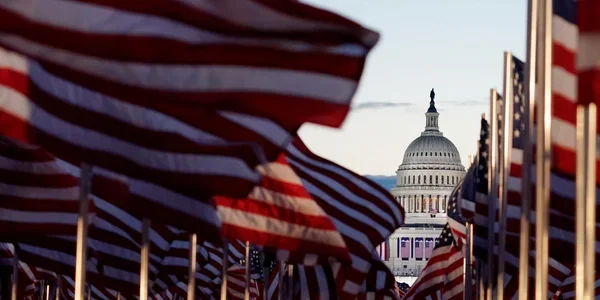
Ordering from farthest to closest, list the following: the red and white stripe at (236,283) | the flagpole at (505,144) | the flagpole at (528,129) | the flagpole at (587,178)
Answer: the red and white stripe at (236,283)
the flagpole at (505,144)
the flagpole at (528,129)
the flagpole at (587,178)

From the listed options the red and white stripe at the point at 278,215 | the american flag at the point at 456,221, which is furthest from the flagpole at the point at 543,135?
the american flag at the point at 456,221

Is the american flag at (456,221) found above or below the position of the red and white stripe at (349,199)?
above

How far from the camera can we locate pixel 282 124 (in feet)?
54.0

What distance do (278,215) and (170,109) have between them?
574 cm

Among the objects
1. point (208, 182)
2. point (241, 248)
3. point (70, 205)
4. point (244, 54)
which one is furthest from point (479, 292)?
point (244, 54)

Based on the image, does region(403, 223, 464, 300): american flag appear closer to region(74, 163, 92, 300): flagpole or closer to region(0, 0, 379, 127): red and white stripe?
region(74, 163, 92, 300): flagpole

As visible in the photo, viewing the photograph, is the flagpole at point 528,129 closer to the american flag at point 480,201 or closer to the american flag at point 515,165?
the american flag at point 515,165

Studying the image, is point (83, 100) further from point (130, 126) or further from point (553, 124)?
point (553, 124)

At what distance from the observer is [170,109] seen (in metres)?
17.4

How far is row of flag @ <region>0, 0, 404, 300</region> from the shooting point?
49.7ft

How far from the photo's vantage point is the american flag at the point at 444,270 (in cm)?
4531

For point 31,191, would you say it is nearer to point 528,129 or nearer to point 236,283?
point 528,129

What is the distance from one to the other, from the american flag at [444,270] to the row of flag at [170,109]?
72.2 feet

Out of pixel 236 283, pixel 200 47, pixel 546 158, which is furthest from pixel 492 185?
pixel 236 283
